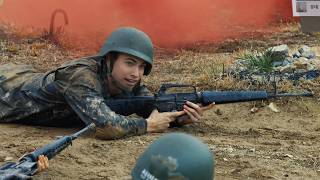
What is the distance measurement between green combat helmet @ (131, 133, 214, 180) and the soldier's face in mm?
2614

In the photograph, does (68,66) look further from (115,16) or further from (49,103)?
(115,16)

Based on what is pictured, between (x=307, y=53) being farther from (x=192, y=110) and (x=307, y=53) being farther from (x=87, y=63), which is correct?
(x=87, y=63)

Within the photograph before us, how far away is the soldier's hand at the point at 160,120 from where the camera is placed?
567 cm

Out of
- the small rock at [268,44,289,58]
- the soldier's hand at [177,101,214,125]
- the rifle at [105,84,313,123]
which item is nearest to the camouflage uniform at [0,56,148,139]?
the rifle at [105,84,313,123]

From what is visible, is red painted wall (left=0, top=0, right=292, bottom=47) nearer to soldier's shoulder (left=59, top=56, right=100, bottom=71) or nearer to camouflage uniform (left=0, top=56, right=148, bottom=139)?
camouflage uniform (left=0, top=56, right=148, bottom=139)

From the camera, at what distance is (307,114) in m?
6.52

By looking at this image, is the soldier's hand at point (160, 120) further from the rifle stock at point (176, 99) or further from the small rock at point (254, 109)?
the small rock at point (254, 109)

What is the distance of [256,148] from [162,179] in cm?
265

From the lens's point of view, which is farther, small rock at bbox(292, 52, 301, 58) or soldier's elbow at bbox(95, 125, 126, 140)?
small rock at bbox(292, 52, 301, 58)

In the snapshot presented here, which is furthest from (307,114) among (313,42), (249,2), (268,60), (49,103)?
(249,2)

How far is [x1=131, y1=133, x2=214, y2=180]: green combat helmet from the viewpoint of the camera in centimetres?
283

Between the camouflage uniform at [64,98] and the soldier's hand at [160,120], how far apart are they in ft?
0.24

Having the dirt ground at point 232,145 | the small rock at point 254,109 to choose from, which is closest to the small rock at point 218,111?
the dirt ground at point 232,145

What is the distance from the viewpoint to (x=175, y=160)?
2824mm
